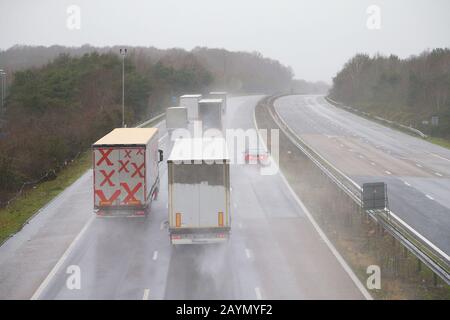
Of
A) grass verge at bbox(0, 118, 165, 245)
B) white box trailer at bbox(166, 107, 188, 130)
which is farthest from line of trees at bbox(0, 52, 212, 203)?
white box trailer at bbox(166, 107, 188, 130)

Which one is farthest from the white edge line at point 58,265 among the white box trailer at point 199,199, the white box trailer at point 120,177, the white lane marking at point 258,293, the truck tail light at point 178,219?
the white lane marking at point 258,293

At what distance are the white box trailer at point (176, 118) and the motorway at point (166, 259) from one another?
2847 centimetres

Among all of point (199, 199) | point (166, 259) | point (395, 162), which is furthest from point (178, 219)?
point (395, 162)

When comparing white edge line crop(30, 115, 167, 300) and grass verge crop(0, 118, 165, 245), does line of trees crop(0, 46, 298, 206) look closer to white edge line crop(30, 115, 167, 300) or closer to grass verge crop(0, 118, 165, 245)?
grass verge crop(0, 118, 165, 245)

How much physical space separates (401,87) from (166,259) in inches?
3174

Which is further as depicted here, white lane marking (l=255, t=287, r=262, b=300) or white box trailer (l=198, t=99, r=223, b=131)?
white box trailer (l=198, t=99, r=223, b=131)

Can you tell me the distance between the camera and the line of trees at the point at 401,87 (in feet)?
251

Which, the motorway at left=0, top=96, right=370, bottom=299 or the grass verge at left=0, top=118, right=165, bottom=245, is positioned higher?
the grass verge at left=0, top=118, right=165, bottom=245

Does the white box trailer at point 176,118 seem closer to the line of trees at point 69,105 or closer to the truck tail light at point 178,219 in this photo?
the line of trees at point 69,105

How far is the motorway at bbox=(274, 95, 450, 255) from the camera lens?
27859 mm

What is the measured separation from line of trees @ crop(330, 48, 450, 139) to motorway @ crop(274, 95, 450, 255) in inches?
202
